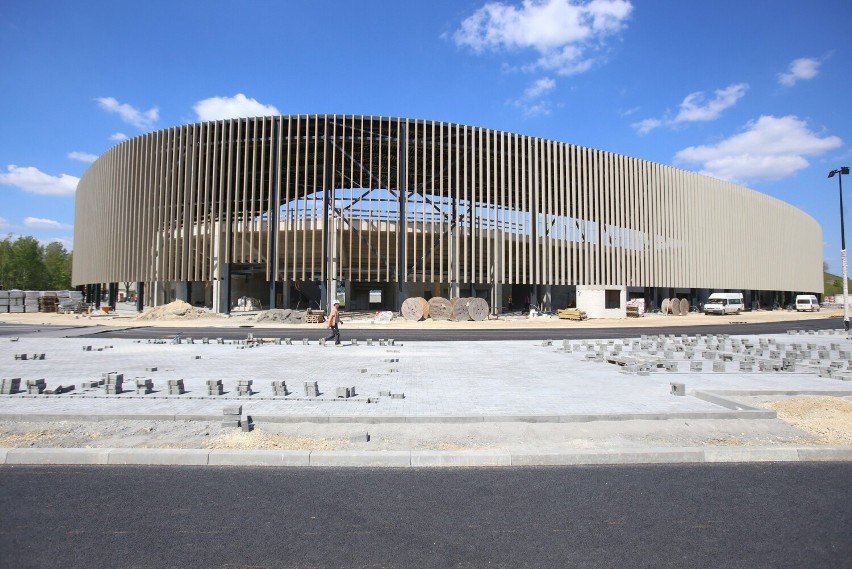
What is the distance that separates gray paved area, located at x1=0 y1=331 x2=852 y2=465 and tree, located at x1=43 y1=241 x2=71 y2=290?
8826cm

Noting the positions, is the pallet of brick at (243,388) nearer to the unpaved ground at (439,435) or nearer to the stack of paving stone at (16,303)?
the unpaved ground at (439,435)

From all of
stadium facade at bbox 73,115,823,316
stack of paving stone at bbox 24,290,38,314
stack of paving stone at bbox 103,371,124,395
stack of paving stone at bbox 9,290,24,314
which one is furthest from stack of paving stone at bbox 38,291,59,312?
stack of paving stone at bbox 103,371,124,395

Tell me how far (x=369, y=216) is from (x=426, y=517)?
38.2m

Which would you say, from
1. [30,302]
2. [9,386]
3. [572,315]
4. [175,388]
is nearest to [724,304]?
[572,315]

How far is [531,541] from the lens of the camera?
154 inches

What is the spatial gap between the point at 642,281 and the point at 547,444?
50735mm

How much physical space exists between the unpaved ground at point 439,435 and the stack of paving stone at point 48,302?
51224mm

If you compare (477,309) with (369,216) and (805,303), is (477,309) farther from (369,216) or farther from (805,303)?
(805,303)

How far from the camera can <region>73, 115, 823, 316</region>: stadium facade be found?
1622 inches

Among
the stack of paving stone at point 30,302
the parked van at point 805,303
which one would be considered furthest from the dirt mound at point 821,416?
the parked van at point 805,303

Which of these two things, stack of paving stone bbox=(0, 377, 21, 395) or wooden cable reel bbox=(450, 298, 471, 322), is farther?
wooden cable reel bbox=(450, 298, 471, 322)

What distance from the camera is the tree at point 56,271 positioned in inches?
3477

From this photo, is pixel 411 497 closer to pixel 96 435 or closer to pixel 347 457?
pixel 347 457

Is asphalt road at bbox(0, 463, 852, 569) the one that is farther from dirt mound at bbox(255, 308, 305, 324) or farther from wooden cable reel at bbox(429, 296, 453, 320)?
wooden cable reel at bbox(429, 296, 453, 320)
